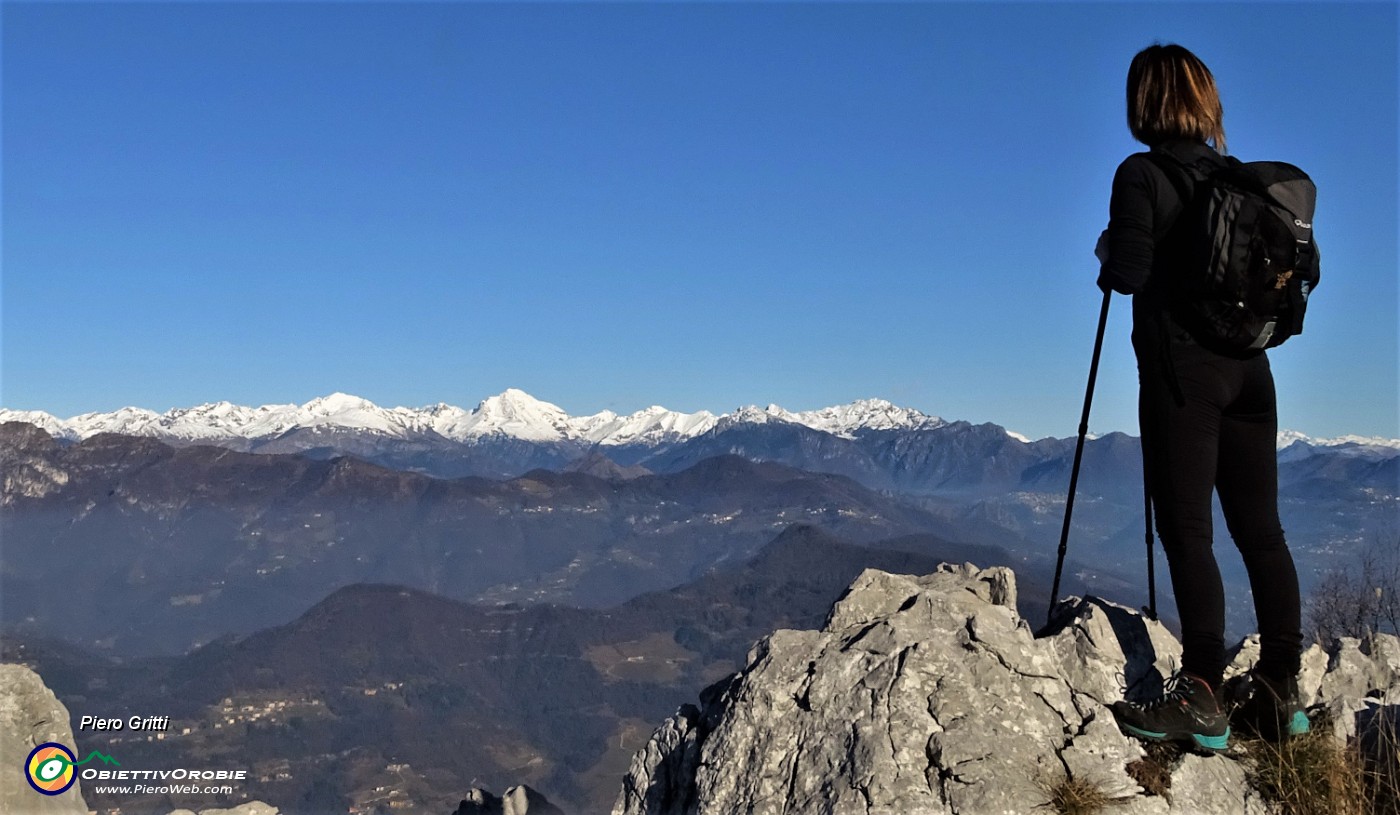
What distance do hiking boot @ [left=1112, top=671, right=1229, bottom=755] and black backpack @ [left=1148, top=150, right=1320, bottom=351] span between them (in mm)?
2233

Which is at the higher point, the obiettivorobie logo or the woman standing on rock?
the woman standing on rock

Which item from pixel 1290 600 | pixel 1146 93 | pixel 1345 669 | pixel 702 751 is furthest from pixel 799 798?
pixel 1345 669

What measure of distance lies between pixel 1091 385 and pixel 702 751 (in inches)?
163

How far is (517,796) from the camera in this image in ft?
42.5

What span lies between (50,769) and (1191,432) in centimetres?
1256

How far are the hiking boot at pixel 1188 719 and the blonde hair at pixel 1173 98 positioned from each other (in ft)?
12.0

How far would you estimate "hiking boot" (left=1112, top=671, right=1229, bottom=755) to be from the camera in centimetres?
616

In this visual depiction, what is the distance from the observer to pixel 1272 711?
652 cm

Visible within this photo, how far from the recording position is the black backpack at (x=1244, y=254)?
6000 millimetres

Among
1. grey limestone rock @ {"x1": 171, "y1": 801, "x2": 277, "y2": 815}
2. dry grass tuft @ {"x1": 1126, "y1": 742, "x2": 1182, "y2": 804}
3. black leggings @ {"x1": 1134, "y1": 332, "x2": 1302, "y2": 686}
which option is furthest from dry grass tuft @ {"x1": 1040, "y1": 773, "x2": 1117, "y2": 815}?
grey limestone rock @ {"x1": 171, "y1": 801, "x2": 277, "y2": 815}

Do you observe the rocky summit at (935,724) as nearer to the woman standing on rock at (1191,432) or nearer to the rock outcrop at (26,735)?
the woman standing on rock at (1191,432)

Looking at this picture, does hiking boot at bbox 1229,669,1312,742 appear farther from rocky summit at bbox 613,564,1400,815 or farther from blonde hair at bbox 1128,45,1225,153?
blonde hair at bbox 1128,45,1225,153

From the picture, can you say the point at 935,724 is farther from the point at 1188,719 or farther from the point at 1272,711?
the point at 1272,711

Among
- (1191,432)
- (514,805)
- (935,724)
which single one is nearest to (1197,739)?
(935,724)
